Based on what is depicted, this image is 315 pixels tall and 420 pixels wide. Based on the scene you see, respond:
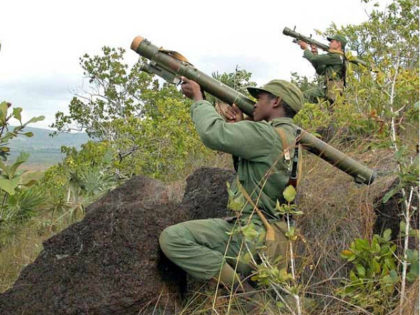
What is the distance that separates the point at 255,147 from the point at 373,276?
3.49 feet

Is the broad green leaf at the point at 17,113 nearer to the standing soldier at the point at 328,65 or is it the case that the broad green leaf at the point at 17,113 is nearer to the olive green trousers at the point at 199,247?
the olive green trousers at the point at 199,247

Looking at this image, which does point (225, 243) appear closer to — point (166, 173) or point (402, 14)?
point (166, 173)

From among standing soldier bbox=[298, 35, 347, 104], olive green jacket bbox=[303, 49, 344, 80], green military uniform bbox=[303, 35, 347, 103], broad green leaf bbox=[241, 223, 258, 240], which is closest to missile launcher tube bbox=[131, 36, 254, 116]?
broad green leaf bbox=[241, 223, 258, 240]

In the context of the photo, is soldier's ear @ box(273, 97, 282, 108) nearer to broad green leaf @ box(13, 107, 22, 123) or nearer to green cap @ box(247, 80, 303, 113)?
green cap @ box(247, 80, 303, 113)

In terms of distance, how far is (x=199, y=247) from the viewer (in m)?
3.72

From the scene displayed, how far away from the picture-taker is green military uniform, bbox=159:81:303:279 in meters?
3.70

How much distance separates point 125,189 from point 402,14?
33.8ft

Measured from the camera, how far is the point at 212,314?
11.7ft

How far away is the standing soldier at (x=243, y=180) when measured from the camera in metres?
3.71

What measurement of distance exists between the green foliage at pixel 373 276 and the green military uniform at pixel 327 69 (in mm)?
5217

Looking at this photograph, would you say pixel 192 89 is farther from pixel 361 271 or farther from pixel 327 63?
pixel 327 63

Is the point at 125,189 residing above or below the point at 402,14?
below

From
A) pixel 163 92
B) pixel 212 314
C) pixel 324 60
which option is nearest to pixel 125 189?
pixel 212 314

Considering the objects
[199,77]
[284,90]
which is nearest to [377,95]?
[284,90]
